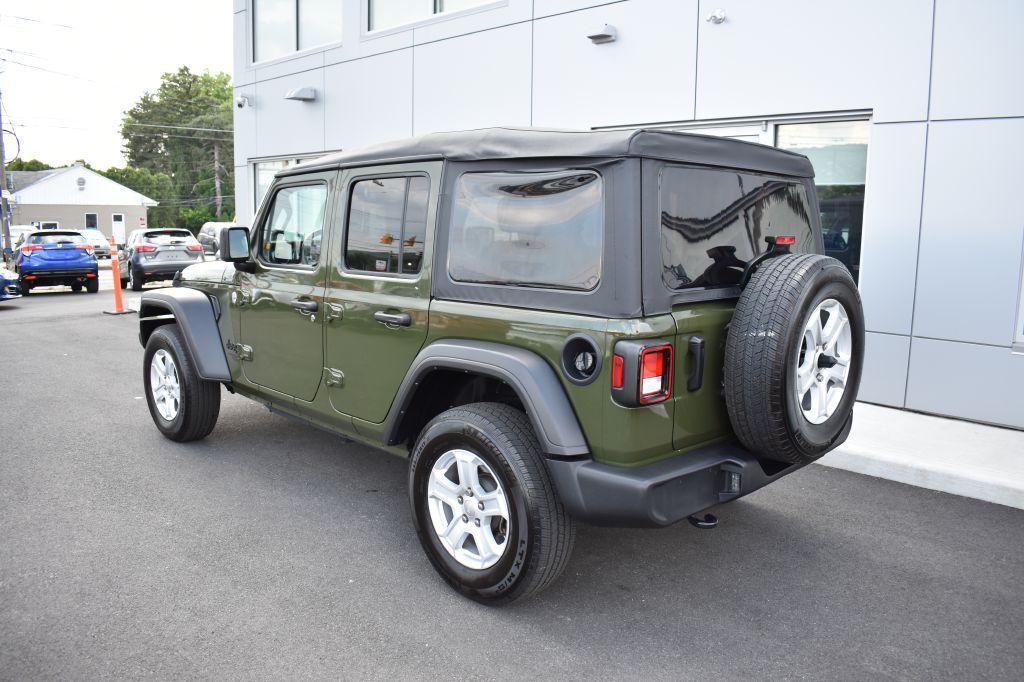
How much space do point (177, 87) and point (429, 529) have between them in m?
86.8

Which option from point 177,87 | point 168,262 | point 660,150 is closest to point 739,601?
point 660,150

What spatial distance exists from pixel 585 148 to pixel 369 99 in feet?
30.3

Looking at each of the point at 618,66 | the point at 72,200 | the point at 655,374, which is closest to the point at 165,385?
the point at 655,374

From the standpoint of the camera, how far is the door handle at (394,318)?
12.1 ft

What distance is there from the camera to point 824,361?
3.33 m

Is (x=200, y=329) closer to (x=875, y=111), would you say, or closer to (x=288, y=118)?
(x=875, y=111)

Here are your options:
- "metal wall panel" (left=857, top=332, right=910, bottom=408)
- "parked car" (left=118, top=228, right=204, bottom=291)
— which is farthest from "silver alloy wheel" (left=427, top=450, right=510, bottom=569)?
"parked car" (left=118, top=228, right=204, bottom=291)

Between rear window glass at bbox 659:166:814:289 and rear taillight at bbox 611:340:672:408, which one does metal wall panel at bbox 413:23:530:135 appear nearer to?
rear window glass at bbox 659:166:814:289

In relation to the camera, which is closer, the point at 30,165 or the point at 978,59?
the point at 978,59

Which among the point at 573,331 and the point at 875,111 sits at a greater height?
the point at 875,111

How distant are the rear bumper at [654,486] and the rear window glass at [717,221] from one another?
0.73 m

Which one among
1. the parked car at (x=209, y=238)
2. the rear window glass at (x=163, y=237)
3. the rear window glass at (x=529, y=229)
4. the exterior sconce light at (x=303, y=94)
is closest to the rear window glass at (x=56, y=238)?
the rear window glass at (x=163, y=237)

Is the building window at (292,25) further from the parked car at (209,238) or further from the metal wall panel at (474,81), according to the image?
the parked car at (209,238)

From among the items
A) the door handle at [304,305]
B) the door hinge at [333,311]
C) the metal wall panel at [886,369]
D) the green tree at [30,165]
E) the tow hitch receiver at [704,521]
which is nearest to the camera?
the tow hitch receiver at [704,521]
